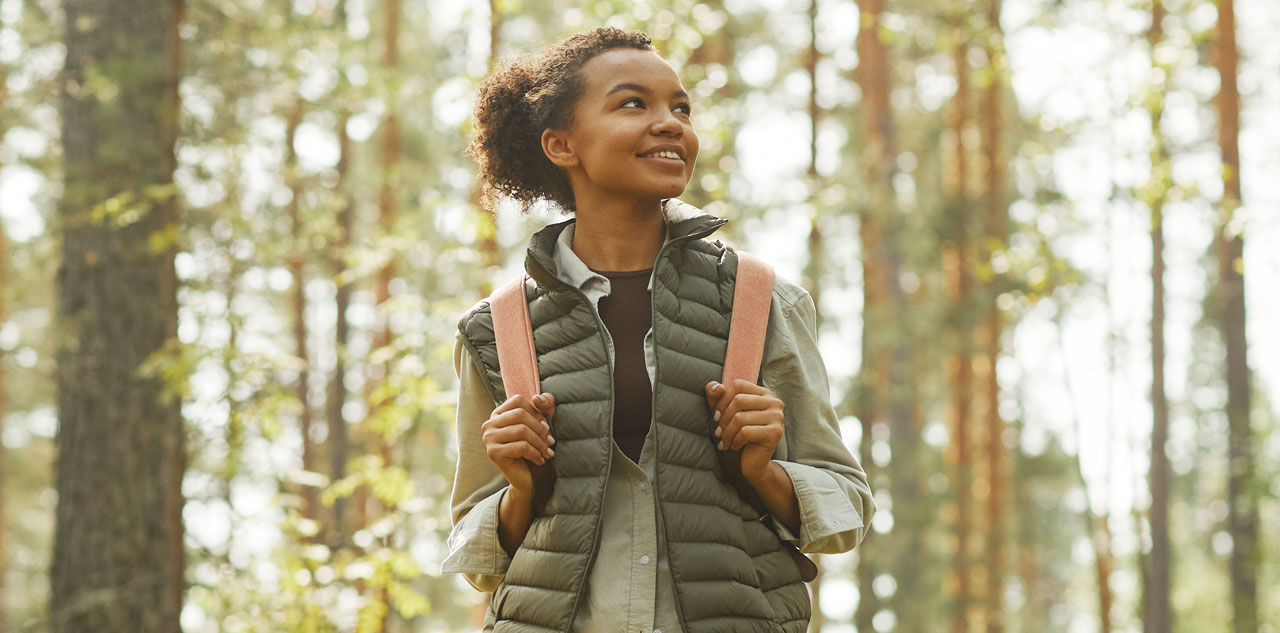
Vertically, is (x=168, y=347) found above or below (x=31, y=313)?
below

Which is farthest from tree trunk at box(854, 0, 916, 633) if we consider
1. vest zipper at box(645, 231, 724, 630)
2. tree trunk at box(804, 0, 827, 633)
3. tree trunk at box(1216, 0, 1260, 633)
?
vest zipper at box(645, 231, 724, 630)

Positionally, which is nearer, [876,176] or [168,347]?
[168,347]

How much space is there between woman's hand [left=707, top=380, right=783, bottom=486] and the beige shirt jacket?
0.12 m

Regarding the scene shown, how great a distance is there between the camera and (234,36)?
645cm

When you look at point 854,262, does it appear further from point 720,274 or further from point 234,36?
point 720,274

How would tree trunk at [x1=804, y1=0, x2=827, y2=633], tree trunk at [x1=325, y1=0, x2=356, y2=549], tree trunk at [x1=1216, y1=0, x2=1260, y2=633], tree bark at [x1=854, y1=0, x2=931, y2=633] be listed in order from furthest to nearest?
tree bark at [x1=854, y1=0, x2=931, y2=633], tree trunk at [x1=325, y1=0, x2=356, y2=549], tree trunk at [x1=1216, y1=0, x2=1260, y2=633], tree trunk at [x1=804, y1=0, x2=827, y2=633]

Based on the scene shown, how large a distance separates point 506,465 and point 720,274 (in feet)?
2.00

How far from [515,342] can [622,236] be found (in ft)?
1.10

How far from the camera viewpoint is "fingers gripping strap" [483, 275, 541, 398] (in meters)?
2.44

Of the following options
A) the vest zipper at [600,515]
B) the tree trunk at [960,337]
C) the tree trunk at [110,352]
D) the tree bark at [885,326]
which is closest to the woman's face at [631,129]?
the vest zipper at [600,515]

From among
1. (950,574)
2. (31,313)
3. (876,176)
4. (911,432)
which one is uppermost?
(876,176)

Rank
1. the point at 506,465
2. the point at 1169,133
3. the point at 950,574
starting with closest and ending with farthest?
the point at 506,465 → the point at 1169,133 → the point at 950,574

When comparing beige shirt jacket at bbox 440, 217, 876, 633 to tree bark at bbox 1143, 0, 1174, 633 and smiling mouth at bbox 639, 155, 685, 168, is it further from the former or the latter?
tree bark at bbox 1143, 0, 1174, 633

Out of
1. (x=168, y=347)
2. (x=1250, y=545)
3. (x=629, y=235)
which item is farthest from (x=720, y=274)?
(x=1250, y=545)
